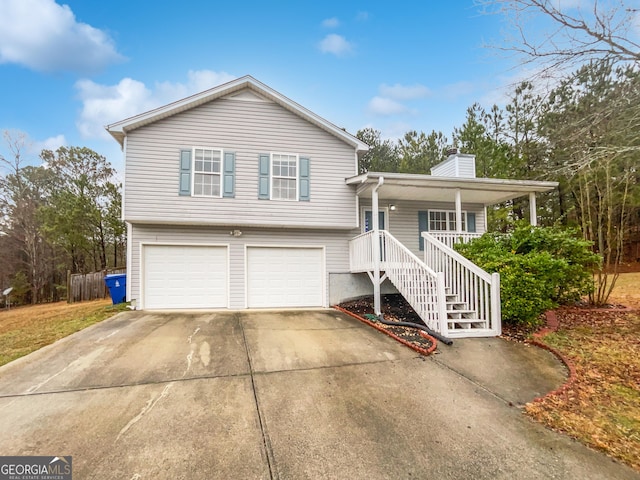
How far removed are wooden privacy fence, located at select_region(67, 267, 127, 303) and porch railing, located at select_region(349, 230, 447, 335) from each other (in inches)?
477

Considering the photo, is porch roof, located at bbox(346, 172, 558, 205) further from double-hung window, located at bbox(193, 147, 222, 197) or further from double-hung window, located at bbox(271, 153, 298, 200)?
double-hung window, located at bbox(193, 147, 222, 197)

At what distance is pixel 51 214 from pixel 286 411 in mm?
19902

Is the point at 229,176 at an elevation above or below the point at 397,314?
above

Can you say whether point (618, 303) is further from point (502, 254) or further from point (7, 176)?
point (7, 176)

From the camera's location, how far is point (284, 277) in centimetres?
877

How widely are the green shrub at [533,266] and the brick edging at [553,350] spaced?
0.93ft

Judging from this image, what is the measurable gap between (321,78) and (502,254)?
1071cm

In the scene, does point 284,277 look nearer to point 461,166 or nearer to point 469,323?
point 469,323

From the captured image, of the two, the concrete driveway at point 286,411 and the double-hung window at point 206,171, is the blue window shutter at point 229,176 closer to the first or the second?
the double-hung window at point 206,171

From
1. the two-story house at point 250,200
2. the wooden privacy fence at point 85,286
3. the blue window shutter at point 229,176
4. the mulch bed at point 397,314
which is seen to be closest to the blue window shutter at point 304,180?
the two-story house at point 250,200

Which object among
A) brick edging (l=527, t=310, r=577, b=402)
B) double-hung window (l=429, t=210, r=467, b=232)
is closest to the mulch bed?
brick edging (l=527, t=310, r=577, b=402)

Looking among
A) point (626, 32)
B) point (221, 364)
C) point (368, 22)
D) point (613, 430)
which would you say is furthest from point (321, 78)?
point (613, 430)

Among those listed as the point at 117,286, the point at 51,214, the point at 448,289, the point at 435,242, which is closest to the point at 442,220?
the point at 435,242

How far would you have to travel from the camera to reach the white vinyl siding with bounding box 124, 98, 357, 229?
25.4 feet
